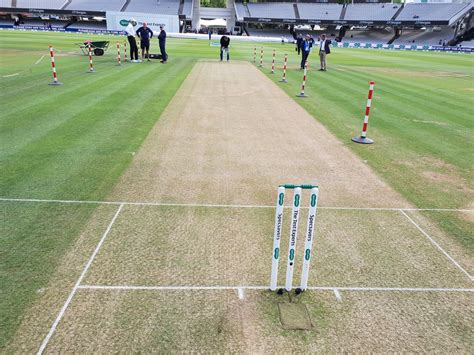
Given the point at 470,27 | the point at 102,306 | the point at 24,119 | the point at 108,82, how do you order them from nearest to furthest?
the point at 102,306
the point at 24,119
the point at 108,82
the point at 470,27

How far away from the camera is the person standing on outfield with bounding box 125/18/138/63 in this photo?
899 inches

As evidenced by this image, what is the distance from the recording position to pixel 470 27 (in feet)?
263

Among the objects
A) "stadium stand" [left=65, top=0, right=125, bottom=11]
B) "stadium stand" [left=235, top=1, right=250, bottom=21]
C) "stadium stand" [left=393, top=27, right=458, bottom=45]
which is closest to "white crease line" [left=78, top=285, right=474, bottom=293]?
"stadium stand" [left=393, top=27, right=458, bottom=45]

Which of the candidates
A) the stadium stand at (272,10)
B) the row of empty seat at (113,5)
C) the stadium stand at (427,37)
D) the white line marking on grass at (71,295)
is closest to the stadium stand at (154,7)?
the row of empty seat at (113,5)

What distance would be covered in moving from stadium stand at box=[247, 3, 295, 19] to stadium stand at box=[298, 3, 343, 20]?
2.92 m

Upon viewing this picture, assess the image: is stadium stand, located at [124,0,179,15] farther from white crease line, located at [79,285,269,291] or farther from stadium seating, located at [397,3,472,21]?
white crease line, located at [79,285,269,291]

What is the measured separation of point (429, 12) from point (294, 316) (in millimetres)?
97450

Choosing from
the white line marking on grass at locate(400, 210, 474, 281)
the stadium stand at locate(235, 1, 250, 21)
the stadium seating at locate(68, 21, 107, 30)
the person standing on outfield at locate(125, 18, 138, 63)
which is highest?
the stadium stand at locate(235, 1, 250, 21)

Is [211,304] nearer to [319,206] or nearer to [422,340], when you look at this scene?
[422,340]

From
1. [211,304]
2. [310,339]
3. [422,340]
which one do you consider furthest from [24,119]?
[422,340]

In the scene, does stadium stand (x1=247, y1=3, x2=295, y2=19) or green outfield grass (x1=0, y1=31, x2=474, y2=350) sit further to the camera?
stadium stand (x1=247, y1=3, x2=295, y2=19)

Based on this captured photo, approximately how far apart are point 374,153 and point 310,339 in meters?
7.01

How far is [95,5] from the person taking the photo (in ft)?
289

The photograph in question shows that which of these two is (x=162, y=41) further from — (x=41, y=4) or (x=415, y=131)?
(x=41, y=4)
